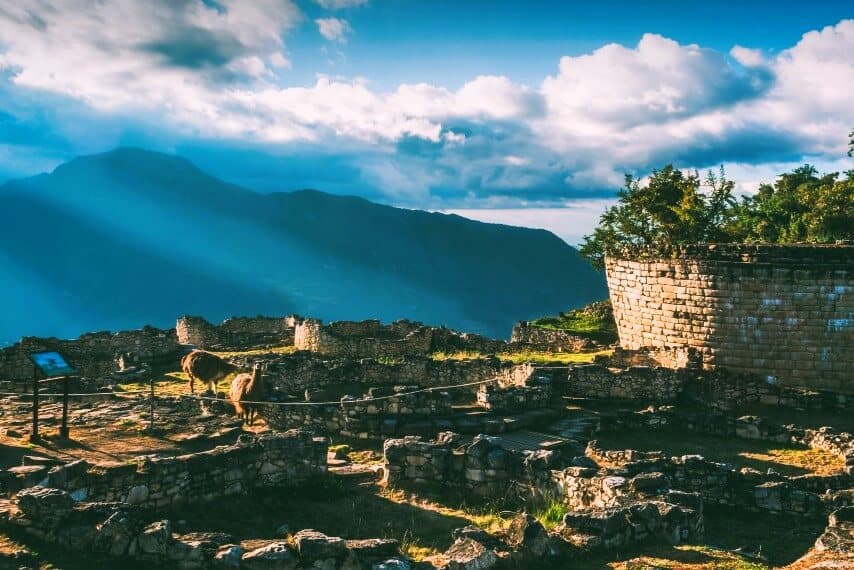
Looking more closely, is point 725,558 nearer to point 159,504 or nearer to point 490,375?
point 159,504

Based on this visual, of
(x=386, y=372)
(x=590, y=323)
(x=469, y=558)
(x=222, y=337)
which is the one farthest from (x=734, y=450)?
(x=222, y=337)

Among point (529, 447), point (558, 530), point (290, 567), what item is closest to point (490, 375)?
point (529, 447)

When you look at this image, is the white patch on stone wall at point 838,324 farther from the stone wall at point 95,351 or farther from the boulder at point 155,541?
the stone wall at point 95,351

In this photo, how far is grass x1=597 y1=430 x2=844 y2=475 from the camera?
16.6m

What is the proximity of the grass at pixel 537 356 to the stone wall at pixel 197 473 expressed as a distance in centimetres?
1325

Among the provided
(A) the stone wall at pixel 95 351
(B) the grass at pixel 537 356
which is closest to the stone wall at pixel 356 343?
(B) the grass at pixel 537 356

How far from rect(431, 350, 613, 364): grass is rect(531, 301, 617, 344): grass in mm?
5083

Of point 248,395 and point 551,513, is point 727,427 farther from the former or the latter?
point 248,395

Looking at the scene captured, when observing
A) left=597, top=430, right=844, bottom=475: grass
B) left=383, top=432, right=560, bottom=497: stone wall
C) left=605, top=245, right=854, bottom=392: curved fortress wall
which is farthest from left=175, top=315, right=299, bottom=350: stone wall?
left=383, top=432, right=560, bottom=497: stone wall

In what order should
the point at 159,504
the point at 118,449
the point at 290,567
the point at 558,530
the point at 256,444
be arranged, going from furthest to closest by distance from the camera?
1. the point at 118,449
2. the point at 256,444
3. the point at 159,504
4. the point at 558,530
5. the point at 290,567

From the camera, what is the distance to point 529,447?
17109 mm

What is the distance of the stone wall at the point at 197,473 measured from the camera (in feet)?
37.2

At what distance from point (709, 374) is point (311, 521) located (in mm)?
16271

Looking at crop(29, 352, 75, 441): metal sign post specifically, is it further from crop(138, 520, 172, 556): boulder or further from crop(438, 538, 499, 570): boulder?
crop(438, 538, 499, 570): boulder
